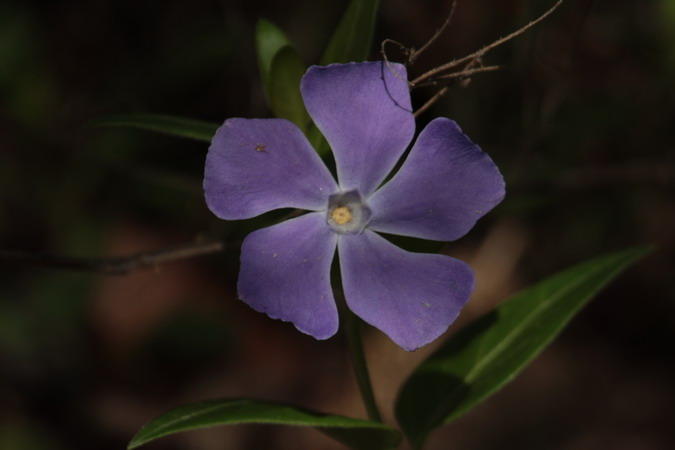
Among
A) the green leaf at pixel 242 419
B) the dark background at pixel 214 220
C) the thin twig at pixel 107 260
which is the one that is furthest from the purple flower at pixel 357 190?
the dark background at pixel 214 220

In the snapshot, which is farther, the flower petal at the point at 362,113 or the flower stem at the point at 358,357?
the flower stem at the point at 358,357

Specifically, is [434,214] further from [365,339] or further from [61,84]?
[61,84]

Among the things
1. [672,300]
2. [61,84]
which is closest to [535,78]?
[672,300]

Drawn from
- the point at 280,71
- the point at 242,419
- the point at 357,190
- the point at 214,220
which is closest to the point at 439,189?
the point at 357,190

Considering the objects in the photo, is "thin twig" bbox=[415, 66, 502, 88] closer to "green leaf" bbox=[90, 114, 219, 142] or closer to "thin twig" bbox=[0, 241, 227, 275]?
"green leaf" bbox=[90, 114, 219, 142]

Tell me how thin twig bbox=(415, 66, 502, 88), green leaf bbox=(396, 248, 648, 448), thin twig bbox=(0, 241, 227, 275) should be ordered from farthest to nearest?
1. green leaf bbox=(396, 248, 648, 448)
2. thin twig bbox=(0, 241, 227, 275)
3. thin twig bbox=(415, 66, 502, 88)

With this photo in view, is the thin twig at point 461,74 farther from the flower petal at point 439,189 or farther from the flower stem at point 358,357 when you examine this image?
the flower stem at point 358,357

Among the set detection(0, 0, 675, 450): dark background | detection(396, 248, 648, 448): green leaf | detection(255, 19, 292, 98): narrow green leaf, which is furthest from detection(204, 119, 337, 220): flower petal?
detection(0, 0, 675, 450): dark background

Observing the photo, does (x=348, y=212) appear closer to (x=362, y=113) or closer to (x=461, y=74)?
(x=362, y=113)
